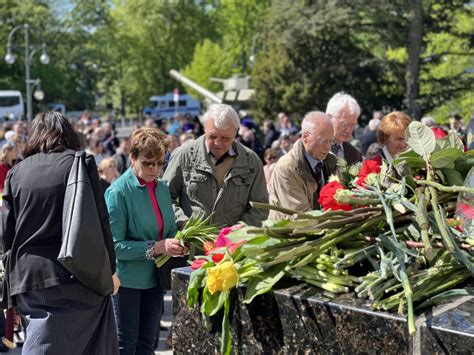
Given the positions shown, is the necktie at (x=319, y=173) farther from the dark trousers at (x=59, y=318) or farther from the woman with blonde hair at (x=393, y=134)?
the dark trousers at (x=59, y=318)

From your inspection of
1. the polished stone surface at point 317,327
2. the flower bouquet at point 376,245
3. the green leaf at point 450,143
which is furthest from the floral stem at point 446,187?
the polished stone surface at point 317,327

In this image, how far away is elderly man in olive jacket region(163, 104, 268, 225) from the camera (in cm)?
472

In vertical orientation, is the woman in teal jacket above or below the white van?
above

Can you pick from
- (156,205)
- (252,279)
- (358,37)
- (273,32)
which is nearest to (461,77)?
(358,37)

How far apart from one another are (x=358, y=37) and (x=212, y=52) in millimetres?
23195

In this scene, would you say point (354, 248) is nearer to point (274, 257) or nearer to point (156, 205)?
point (274, 257)

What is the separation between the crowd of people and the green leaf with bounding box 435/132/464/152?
0.54 meters

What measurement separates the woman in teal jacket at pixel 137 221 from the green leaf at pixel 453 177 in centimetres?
222

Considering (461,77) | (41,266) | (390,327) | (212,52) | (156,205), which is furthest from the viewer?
(212,52)

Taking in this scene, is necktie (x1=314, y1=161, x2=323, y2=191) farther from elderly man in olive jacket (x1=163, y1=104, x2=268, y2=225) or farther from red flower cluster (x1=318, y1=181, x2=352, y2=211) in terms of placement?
red flower cluster (x1=318, y1=181, x2=352, y2=211)

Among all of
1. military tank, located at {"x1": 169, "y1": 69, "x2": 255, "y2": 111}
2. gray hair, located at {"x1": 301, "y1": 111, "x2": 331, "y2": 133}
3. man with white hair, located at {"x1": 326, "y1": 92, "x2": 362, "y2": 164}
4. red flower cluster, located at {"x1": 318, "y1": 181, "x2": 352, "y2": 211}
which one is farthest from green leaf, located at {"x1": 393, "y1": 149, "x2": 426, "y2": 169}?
military tank, located at {"x1": 169, "y1": 69, "x2": 255, "y2": 111}

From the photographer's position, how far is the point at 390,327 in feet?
6.37

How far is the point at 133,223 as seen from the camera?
439 centimetres

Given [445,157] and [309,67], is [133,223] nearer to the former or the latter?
[445,157]
